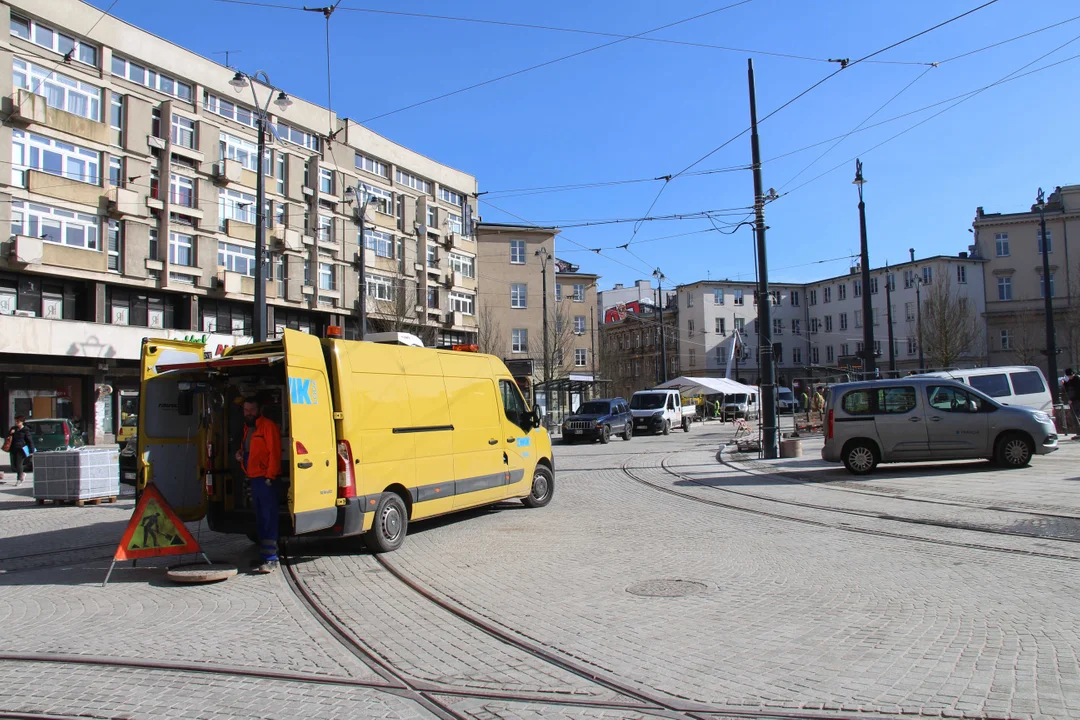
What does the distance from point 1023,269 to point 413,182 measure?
1939 inches

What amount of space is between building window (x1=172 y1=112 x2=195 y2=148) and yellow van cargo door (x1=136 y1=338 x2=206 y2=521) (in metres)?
30.5

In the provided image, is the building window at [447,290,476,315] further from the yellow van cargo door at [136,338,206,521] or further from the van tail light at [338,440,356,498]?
the van tail light at [338,440,356,498]

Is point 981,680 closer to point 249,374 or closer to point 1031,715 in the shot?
point 1031,715

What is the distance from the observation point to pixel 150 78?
35.4m

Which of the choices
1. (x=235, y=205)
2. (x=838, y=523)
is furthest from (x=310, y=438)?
(x=235, y=205)

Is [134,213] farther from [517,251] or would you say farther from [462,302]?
[517,251]

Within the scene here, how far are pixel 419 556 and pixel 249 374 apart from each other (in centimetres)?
288

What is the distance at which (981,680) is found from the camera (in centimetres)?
442

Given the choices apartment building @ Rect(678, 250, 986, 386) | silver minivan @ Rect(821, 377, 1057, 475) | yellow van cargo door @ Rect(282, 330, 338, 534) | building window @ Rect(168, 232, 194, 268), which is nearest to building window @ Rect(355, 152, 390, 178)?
building window @ Rect(168, 232, 194, 268)

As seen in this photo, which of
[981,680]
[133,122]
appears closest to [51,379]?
[133,122]

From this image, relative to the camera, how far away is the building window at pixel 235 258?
3825cm

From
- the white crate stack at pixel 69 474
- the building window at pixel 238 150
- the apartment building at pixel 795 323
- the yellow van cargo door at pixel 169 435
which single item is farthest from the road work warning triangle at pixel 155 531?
the apartment building at pixel 795 323

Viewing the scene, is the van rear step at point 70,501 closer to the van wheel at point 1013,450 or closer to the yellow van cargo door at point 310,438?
the yellow van cargo door at point 310,438

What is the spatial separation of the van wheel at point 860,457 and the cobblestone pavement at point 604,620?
4842 millimetres
